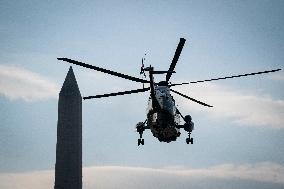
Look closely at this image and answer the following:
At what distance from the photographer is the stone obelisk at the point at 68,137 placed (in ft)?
257

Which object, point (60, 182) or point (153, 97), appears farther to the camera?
point (60, 182)

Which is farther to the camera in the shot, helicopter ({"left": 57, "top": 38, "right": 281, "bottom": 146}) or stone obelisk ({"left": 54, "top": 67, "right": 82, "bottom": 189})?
stone obelisk ({"left": 54, "top": 67, "right": 82, "bottom": 189})

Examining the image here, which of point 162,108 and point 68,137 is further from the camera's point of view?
point 68,137

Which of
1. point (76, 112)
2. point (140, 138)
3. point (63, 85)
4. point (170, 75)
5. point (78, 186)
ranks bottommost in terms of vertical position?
point (78, 186)

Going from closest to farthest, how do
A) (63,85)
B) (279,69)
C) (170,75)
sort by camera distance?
1. (279,69)
2. (170,75)
3. (63,85)

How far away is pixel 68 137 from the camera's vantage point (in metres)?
79.7

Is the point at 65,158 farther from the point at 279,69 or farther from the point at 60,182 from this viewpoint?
the point at 279,69

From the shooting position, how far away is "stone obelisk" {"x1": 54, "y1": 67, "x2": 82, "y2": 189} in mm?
78188

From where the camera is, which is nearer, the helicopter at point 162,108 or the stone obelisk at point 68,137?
the helicopter at point 162,108

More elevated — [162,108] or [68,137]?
[68,137]

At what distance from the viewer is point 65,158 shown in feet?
261

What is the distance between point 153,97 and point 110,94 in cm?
253

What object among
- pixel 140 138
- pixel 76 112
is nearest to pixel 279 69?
pixel 140 138

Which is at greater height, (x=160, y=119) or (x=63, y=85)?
(x=63, y=85)
